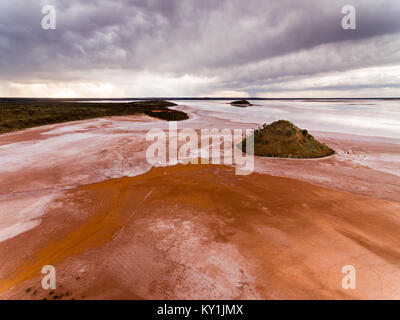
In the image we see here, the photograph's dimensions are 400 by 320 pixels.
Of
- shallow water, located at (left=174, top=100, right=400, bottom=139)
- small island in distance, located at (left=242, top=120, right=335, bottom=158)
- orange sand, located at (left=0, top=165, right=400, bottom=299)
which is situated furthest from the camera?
shallow water, located at (left=174, top=100, right=400, bottom=139)

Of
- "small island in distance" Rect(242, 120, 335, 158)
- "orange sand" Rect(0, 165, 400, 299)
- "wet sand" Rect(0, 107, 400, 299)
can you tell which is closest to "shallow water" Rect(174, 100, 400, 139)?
"small island in distance" Rect(242, 120, 335, 158)

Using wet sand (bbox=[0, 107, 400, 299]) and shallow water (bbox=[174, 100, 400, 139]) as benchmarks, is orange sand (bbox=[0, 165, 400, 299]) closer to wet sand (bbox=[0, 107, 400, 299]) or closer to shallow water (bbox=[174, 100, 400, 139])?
wet sand (bbox=[0, 107, 400, 299])

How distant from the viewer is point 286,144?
51.1 feet

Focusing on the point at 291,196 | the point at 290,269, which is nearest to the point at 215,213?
the point at 290,269

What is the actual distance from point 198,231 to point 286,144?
1257 centimetres

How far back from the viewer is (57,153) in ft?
50.9

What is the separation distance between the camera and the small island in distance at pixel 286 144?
15062 millimetres

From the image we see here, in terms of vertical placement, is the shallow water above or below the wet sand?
above

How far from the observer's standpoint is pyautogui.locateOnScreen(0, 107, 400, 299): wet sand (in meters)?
4.57

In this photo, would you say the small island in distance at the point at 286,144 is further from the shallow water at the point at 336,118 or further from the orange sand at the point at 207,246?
the shallow water at the point at 336,118

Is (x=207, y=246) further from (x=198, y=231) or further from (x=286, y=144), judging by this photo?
(x=286, y=144)

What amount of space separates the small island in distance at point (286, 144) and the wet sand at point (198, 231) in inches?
119

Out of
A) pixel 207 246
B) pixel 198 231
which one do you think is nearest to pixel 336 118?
pixel 198 231

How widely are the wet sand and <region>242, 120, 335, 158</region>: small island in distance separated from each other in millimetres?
3026
